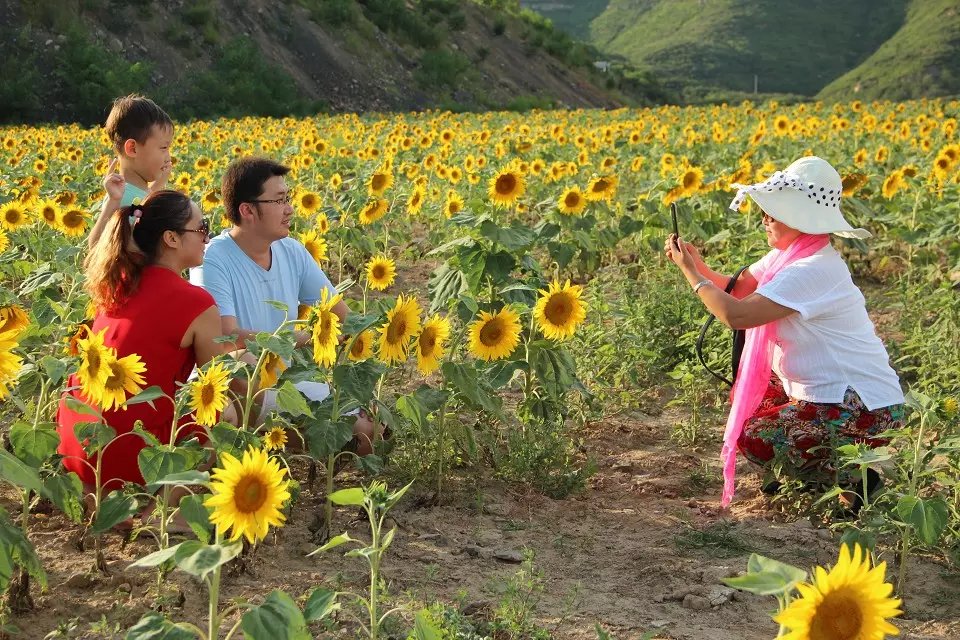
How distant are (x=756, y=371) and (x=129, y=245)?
201cm

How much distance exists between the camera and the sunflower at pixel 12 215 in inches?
213

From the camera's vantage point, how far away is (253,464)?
2068 millimetres

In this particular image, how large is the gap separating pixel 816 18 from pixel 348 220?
9002 centimetres

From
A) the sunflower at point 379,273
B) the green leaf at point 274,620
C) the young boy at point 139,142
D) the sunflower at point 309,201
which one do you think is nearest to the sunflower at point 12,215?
the young boy at point 139,142

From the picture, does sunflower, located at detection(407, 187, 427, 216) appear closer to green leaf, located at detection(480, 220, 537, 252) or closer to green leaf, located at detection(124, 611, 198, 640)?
green leaf, located at detection(480, 220, 537, 252)

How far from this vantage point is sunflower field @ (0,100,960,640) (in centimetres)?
233

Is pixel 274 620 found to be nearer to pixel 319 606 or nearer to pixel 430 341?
pixel 319 606

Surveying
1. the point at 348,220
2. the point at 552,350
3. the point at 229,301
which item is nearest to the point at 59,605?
the point at 229,301

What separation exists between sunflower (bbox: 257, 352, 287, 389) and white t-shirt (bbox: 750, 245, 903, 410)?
1.55m

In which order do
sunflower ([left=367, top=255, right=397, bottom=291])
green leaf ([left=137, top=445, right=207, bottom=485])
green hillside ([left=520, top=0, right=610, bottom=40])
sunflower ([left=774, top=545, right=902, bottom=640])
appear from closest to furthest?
1. sunflower ([left=774, top=545, right=902, bottom=640])
2. green leaf ([left=137, top=445, right=207, bottom=485])
3. sunflower ([left=367, top=255, right=397, bottom=291])
4. green hillside ([left=520, top=0, right=610, bottom=40])

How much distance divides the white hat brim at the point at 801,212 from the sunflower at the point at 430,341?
1.15 metres

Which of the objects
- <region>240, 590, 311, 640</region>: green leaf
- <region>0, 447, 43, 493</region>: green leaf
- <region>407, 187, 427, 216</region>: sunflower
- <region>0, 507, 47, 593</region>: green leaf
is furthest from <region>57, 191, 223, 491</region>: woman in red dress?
<region>407, 187, 427, 216</region>: sunflower

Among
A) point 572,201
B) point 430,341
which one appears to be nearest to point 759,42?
point 572,201

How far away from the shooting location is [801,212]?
3.62m
